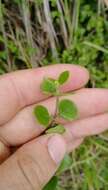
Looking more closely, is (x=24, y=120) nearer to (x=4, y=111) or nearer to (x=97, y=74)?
(x=4, y=111)

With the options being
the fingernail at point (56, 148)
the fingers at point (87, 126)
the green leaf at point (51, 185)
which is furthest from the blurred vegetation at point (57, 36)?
the fingernail at point (56, 148)

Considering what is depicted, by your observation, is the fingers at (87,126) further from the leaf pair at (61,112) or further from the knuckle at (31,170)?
the knuckle at (31,170)

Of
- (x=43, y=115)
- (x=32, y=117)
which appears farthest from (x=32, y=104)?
(x=43, y=115)

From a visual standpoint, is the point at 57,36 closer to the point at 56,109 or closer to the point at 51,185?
the point at 56,109

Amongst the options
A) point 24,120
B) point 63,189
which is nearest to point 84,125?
point 24,120

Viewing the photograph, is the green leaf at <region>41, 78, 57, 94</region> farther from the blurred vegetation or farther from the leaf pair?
the blurred vegetation

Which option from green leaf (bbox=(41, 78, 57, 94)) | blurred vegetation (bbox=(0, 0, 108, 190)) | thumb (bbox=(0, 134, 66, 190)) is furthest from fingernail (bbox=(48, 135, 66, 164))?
blurred vegetation (bbox=(0, 0, 108, 190))
